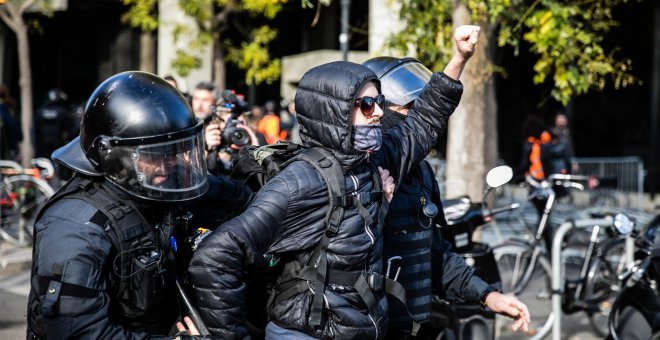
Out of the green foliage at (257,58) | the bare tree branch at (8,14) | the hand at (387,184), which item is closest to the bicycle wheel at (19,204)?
the bare tree branch at (8,14)

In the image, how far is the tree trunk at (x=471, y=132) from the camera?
7.91m

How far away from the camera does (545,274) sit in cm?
818

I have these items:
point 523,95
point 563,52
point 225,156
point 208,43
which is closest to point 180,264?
point 225,156

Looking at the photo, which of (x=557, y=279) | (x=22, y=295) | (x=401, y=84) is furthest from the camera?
(x=22, y=295)

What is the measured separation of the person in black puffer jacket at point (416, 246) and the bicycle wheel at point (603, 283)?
12.7 feet

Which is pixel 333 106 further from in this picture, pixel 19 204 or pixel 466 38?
pixel 19 204

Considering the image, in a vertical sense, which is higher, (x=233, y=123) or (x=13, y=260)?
(x=233, y=123)

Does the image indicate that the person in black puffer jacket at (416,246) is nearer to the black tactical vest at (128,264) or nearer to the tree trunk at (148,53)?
the black tactical vest at (128,264)

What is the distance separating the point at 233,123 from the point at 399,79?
1623mm

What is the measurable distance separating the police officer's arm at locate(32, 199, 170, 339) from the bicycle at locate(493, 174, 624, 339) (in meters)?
5.16

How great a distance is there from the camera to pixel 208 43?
15578mm

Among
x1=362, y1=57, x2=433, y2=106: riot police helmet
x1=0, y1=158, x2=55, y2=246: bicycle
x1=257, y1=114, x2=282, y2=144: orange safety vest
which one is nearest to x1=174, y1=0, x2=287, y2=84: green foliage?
x1=257, y1=114, x2=282, y2=144: orange safety vest

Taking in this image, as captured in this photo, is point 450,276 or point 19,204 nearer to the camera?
point 450,276

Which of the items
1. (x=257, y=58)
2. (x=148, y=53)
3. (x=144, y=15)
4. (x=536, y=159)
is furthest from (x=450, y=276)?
(x=148, y=53)
